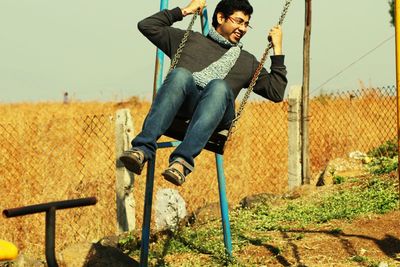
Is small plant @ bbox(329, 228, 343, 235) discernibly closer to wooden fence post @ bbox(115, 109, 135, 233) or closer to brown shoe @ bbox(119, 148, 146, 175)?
wooden fence post @ bbox(115, 109, 135, 233)

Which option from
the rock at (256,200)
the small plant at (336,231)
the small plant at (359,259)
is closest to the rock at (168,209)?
the rock at (256,200)

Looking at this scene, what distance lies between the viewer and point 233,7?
5.74 meters

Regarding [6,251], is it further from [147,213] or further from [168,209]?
[168,209]

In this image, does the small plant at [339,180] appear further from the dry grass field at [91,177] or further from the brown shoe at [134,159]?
the brown shoe at [134,159]

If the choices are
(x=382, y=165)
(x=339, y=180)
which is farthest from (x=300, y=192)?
(x=382, y=165)

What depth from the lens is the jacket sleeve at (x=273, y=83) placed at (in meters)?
5.71

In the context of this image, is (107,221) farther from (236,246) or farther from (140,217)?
(236,246)

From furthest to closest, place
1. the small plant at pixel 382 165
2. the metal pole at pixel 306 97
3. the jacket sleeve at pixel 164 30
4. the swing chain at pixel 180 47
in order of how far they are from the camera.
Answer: the metal pole at pixel 306 97
the small plant at pixel 382 165
the jacket sleeve at pixel 164 30
the swing chain at pixel 180 47

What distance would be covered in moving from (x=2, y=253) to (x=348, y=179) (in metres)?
7.05

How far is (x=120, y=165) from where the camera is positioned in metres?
8.34

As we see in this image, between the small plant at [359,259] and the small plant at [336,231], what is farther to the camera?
the small plant at [336,231]

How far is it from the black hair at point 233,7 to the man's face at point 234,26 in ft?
0.07

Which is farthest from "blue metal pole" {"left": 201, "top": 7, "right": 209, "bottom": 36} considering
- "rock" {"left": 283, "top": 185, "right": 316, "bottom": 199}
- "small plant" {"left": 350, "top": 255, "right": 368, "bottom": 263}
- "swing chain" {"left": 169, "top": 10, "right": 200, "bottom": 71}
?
"rock" {"left": 283, "top": 185, "right": 316, "bottom": 199}

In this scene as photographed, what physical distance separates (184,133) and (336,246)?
7.34 ft
